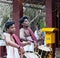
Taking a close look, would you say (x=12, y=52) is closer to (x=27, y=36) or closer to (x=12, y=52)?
(x=12, y=52)

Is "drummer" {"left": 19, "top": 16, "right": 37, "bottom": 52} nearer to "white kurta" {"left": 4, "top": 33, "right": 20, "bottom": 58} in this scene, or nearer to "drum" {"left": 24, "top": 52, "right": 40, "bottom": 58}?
"drum" {"left": 24, "top": 52, "right": 40, "bottom": 58}

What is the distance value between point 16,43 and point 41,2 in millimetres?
11962

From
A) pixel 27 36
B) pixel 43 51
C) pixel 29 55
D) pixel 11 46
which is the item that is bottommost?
pixel 43 51

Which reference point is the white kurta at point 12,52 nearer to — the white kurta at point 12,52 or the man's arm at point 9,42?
the white kurta at point 12,52

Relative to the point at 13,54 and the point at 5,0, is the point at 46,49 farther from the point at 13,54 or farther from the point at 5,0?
the point at 5,0

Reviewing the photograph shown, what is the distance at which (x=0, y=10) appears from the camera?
22734mm

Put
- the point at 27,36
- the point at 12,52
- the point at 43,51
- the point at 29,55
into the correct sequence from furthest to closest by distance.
→ the point at 43,51 < the point at 27,36 < the point at 29,55 < the point at 12,52

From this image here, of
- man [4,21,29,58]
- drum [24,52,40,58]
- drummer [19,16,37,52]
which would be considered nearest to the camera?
man [4,21,29,58]

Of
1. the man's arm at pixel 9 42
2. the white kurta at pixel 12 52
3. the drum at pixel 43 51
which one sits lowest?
the drum at pixel 43 51

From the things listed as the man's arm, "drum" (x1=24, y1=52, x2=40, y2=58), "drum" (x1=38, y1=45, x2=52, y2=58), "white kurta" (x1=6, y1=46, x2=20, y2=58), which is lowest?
"drum" (x1=38, y1=45, x2=52, y2=58)

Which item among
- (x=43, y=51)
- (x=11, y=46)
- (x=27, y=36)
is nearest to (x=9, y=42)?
(x=11, y=46)

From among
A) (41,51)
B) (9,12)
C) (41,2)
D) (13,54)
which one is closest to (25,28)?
(41,51)

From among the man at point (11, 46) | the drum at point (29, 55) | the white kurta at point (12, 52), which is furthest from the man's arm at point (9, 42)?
the drum at point (29, 55)

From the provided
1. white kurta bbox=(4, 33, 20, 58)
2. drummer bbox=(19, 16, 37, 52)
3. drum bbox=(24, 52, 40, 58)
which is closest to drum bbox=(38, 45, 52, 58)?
drummer bbox=(19, 16, 37, 52)
